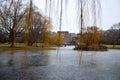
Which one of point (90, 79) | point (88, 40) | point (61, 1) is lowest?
point (90, 79)

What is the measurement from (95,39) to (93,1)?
682 millimetres

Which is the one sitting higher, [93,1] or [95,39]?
[93,1]

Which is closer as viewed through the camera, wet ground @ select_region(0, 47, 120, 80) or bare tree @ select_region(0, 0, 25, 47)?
bare tree @ select_region(0, 0, 25, 47)

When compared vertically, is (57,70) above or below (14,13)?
below

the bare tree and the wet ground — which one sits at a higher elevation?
the bare tree

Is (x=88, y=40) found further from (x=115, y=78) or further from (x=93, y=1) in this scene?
(x=115, y=78)

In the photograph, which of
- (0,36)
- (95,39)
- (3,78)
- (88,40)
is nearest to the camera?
(95,39)

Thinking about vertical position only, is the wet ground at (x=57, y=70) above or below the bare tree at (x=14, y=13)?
below

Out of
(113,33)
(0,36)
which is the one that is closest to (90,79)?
(0,36)

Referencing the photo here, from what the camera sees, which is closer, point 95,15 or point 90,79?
point 95,15

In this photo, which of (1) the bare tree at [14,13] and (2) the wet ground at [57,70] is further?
(2) the wet ground at [57,70]

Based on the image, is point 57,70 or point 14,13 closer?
point 57,70

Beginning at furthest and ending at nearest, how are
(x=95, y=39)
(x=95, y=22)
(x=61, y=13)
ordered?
(x=95, y=39), (x=95, y=22), (x=61, y=13)

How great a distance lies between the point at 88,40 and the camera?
152 inches
